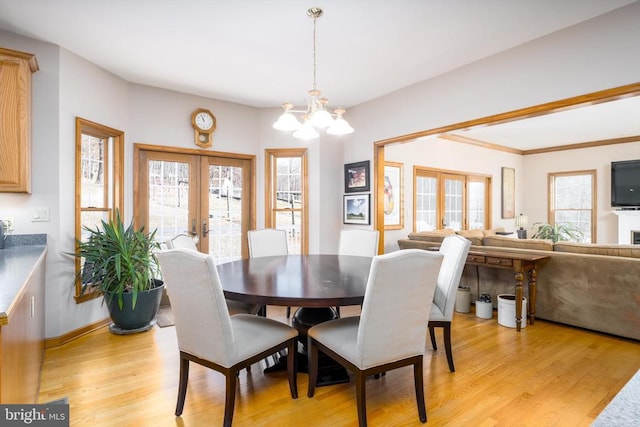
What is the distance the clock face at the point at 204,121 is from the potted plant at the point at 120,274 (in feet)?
5.42

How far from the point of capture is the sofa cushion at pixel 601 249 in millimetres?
3018

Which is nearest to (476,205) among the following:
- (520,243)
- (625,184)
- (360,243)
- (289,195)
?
(625,184)

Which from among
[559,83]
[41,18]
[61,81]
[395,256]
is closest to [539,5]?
[559,83]

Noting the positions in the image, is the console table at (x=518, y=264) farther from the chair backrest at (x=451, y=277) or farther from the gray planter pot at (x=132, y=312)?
the gray planter pot at (x=132, y=312)

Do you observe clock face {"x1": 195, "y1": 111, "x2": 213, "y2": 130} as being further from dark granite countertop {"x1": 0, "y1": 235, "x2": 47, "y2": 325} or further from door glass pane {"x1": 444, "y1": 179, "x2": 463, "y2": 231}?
door glass pane {"x1": 444, "y1": 179, "x2": 463, "y2": 231}

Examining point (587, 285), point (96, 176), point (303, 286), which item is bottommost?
point (587, 285)

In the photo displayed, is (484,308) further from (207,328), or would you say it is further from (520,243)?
(207,328)

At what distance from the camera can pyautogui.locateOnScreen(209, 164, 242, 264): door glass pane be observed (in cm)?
454

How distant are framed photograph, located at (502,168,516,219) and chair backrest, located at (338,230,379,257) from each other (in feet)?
17.3

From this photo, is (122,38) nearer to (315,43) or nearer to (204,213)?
(315,43)

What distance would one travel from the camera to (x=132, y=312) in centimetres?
317

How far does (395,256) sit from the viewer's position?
5.42 ft

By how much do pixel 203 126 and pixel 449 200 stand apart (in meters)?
4.52

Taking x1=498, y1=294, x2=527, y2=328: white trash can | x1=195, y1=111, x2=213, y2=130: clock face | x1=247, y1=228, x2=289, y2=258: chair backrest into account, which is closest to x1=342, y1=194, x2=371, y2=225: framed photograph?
x1=247, y1=228, x2=289, y2=258: chair backrest
